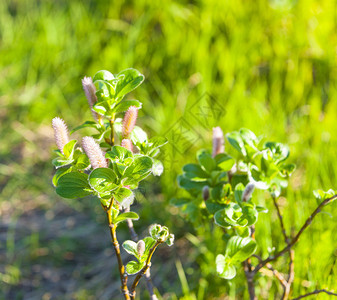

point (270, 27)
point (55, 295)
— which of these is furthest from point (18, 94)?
point (270, 27)

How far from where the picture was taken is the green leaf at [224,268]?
0.93 m

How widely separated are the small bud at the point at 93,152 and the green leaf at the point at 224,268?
1.08ft

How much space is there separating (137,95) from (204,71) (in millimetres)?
389

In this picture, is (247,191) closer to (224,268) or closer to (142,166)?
(224,268)

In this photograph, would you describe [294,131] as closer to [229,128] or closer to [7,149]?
[229,128]

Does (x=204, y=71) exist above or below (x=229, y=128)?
above

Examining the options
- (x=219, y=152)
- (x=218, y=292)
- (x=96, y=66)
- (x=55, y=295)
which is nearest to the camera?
(x=219, y=152)

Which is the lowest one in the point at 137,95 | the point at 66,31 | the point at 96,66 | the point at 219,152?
the point at 219,152

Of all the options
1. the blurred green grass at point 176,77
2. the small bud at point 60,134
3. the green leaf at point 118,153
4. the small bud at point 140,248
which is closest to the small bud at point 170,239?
the small bud at point 140,248

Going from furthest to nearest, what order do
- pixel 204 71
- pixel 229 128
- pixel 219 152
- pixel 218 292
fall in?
pixel 204 71 < pixel 229 128 < pixel 218 292 < pixel 219 152

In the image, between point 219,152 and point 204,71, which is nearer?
point 219,152

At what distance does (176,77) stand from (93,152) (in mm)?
1659

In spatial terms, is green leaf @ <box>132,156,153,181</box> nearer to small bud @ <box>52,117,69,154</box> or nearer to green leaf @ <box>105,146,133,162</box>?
green leaf @ <box>105,146,133,162</box>

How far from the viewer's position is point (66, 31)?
2730 mm
